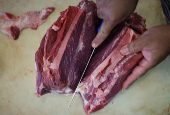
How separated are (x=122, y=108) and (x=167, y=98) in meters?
1.07

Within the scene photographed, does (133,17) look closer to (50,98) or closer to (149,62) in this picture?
(149,62)

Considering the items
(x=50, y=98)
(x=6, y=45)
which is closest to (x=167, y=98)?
(x=50, y=98)

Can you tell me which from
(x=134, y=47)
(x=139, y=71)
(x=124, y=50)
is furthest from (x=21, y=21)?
(x=139, y=71)

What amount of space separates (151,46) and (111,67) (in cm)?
76

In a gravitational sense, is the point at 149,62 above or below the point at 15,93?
below

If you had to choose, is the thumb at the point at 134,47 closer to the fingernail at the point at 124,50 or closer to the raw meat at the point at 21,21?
the fingernail at the point at 124,50

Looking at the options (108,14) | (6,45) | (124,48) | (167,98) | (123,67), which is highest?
(6,45)

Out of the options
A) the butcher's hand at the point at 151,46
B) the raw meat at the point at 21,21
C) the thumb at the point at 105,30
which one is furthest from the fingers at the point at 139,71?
the raw meat at the point at 21,21

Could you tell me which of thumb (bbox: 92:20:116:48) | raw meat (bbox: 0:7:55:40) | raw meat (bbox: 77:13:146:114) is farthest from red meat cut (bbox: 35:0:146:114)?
raw meat (bbox: 0:7:55:40)

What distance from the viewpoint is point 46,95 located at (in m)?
3.08

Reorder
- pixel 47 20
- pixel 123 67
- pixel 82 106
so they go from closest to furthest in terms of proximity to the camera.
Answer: pixel 123 67 → pixel 82 106 → pixel 47 20

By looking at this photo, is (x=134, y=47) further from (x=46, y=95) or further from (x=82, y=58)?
(x=46, y=95)

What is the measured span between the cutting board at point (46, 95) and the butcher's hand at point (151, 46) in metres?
0.83

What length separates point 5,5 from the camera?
333 cm
